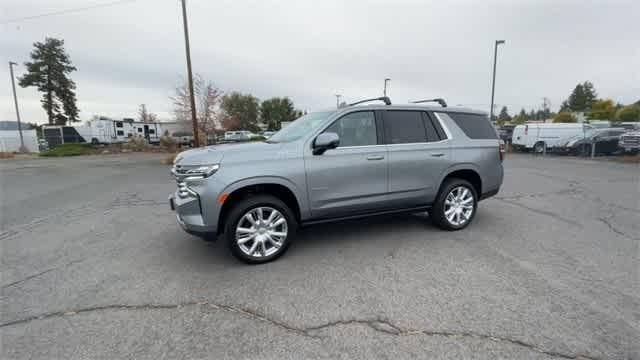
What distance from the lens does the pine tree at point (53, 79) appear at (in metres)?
42.2

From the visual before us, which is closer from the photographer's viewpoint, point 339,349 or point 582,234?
point 339,349

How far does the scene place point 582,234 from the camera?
14.2 feet

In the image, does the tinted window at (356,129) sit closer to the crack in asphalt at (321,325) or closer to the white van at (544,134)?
the crack in asphalt at (321,325)

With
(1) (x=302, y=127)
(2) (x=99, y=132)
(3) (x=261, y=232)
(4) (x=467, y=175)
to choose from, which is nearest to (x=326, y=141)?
(1) (x=302, y=127)

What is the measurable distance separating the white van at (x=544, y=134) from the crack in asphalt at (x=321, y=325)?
71.0 feet

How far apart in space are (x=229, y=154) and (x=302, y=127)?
1.19m

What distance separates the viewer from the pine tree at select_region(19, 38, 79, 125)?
42.2m

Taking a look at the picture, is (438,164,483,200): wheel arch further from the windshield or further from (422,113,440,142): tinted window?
the windshield

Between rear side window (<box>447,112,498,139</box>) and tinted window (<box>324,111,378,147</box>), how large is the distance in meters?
1.47

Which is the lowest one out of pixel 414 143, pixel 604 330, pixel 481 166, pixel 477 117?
pixel 604 330

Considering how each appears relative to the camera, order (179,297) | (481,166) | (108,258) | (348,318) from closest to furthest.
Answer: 1. (348,318)
2. (179,297)
3. (108,258)
4. (481,166)

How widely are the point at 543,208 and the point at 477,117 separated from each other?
8.84ft

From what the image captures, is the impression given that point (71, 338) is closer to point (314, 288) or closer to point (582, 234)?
point (314, 288)

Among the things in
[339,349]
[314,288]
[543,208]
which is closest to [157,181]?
[314,288]
